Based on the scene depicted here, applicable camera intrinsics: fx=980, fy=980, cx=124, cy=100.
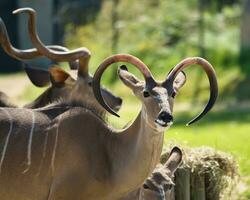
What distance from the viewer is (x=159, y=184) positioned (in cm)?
729

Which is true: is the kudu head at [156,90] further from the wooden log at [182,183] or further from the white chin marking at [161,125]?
the wooden log at [182,183]

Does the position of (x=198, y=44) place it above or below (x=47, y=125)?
below

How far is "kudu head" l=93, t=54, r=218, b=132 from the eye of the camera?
6469 millimetres

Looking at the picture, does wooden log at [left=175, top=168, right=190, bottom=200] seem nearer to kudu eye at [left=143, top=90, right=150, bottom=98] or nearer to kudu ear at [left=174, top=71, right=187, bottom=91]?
kudu ear at [left=174, top=71, right=187, bottom=91]

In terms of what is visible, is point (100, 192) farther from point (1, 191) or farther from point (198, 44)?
point (198, 44)

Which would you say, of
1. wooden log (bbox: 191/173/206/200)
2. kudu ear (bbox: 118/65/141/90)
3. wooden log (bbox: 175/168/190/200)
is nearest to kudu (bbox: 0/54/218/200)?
kudu ear (bbox: 118/65/141/90)

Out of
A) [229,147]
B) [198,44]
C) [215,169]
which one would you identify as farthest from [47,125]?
[198,44]

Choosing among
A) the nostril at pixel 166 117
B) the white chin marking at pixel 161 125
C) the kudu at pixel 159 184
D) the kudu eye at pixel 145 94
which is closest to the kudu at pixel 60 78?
the kudu at pixel 159 184

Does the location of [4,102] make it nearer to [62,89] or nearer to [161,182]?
[62,89]

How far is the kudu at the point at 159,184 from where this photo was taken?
7227mm

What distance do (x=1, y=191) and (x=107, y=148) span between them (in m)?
0.84

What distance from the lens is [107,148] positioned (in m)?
7.27

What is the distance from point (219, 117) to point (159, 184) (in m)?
7.33

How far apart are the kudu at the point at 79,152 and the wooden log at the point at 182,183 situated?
885mm
